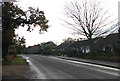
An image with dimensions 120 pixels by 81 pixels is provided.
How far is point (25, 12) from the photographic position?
20719mm

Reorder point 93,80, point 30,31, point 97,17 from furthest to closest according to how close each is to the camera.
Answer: point 97,17 → point 30,31 → point 93,80

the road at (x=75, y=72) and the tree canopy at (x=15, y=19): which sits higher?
the tree canopy at (x=15, y=19)

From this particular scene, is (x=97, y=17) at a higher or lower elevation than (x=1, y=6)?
higher

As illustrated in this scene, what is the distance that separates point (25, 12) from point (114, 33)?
2144cm

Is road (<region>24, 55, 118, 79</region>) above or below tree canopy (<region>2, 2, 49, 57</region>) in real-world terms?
below

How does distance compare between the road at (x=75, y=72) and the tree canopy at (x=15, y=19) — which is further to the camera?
the tree canopy at (x=15, y=19)

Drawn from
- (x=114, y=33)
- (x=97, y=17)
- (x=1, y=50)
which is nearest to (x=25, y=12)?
(x=1, y=50)

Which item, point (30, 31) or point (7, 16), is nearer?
point (7, 16)

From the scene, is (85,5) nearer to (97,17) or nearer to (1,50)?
(97,17)

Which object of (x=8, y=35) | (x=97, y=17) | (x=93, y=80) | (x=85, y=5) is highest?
(x=85, y=5)

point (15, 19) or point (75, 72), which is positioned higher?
point (15, 19)

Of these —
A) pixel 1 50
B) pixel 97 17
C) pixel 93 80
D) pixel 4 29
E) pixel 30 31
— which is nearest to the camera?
pixel 93 80

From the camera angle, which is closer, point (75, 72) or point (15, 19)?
point (75, 72)

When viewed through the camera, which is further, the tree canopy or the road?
the tree canopy
